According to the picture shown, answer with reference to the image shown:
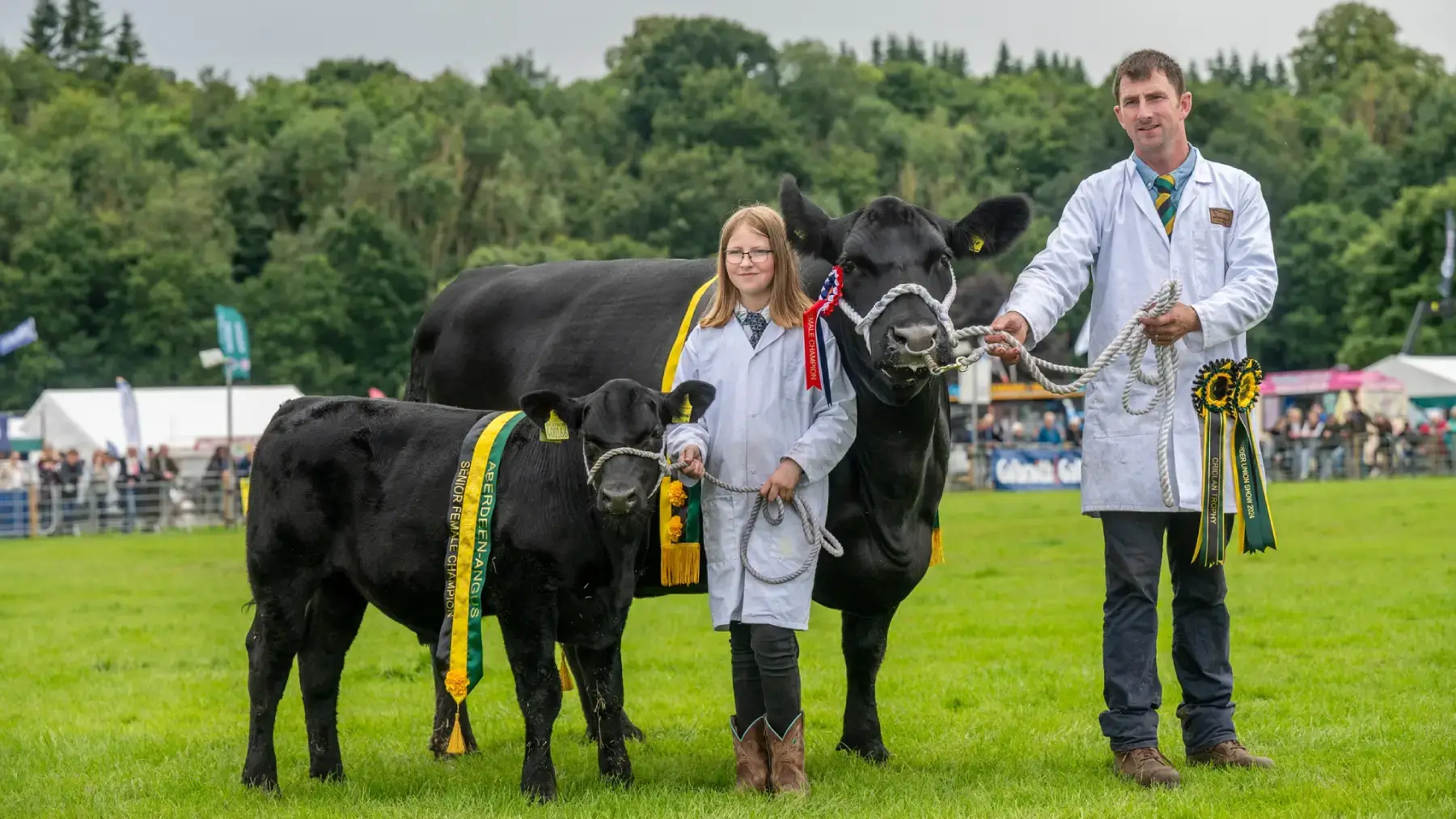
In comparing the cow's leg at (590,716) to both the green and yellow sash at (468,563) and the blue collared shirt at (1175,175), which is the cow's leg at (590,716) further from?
the blue collared shirt at (1175,175)

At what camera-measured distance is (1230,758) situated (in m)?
6.21

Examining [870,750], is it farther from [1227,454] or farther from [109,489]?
[109,489]

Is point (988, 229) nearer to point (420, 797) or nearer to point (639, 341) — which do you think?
point (639, 341)

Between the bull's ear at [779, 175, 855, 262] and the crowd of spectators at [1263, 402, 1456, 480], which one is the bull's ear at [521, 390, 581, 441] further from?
the crowd of spectators at [1263, 402, 1456, 480]

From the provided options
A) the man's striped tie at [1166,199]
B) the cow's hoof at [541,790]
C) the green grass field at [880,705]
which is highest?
the man's striped tie at [1166,199]

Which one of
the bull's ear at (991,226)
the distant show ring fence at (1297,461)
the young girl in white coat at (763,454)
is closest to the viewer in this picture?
the young girl in white coat at (763,454)

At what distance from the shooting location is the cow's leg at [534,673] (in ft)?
20.3

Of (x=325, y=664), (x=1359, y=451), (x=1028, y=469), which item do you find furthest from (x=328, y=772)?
(x=1359, y=451)

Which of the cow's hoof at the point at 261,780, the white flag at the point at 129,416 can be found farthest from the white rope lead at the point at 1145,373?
the white flag at the point at 129,416

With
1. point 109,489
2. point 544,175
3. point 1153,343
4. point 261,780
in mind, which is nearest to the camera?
point 1153,343

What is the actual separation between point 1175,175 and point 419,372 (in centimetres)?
494

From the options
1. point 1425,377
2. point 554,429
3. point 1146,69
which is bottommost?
Result: point 554,429

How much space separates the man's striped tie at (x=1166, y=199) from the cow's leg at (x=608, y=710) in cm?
267

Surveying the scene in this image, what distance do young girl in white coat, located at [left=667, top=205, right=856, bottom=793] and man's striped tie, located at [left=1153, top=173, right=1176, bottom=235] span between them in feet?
4.39
